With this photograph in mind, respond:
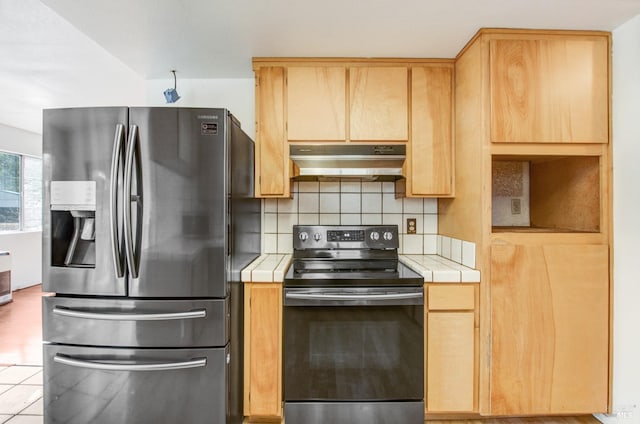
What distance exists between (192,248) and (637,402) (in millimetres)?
2301

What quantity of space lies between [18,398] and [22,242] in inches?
147

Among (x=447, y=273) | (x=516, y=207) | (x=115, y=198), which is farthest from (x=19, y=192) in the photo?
(x=516, y=207)

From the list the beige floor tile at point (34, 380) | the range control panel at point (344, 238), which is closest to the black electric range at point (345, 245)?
the range control panel at point (344, 238)

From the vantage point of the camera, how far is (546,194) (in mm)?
2076

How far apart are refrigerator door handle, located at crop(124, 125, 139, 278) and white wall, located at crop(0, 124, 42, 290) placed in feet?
15.1

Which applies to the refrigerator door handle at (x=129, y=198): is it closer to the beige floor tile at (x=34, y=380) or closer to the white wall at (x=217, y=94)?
the white wall at (x=217, y=94)

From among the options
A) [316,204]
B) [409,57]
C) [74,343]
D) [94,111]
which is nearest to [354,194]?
[316,204]

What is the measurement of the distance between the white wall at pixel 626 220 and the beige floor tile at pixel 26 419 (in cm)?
321

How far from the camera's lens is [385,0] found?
57.1 inches

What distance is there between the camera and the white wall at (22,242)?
14.7 feet

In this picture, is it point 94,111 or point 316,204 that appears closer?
point 94,111

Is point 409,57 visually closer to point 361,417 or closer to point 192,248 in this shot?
point 192,248

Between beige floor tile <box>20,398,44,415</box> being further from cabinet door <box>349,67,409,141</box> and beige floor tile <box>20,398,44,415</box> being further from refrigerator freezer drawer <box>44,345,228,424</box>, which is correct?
cabinet door <box>349,67,409,141</box>

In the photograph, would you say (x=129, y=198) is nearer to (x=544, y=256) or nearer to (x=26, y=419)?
(x=26, y=419)
